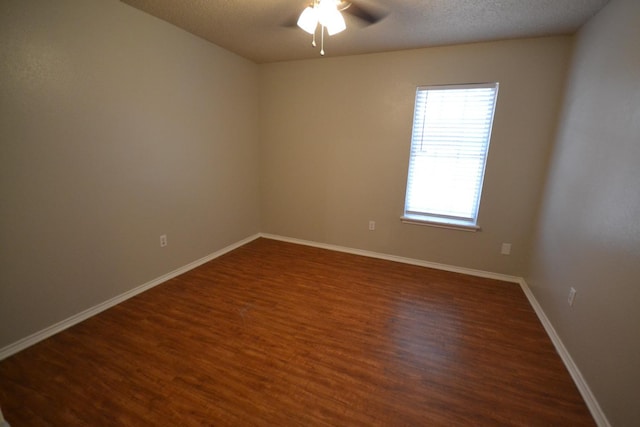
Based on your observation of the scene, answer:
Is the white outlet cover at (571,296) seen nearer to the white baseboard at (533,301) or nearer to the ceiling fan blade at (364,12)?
the white baseboard at (533,301)

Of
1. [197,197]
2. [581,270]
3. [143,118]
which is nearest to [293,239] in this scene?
[197,197]

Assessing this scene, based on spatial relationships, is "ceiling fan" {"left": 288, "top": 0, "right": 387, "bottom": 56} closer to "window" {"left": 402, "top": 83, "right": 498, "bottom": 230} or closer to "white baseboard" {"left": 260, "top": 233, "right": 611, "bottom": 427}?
"window" {"left": 402, "top": 83, "right": 498, "bottom": 230}

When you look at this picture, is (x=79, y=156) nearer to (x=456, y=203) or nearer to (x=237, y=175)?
(x=237, y=175)

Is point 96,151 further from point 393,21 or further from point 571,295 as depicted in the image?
point 571,295

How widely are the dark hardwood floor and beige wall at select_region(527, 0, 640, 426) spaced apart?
0.27 meters

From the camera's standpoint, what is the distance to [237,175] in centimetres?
363

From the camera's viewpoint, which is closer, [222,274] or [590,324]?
[590,324]

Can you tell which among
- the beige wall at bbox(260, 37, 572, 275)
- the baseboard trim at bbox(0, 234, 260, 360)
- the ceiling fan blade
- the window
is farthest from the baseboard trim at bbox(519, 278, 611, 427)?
the baseboard trim at bbox(0, 234, 260, 360)

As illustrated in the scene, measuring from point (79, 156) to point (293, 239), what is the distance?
8.49 feet

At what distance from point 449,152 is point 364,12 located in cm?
166

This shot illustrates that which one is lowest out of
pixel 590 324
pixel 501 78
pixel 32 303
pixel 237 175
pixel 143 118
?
pixel 32 303

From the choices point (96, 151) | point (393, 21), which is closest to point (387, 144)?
point (393, 21)

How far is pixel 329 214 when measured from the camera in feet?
12.2

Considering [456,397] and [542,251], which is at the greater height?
[542,251]
